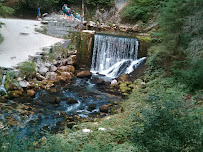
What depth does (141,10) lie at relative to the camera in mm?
22578

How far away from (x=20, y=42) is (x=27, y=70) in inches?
132

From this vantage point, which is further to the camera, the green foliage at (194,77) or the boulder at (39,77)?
the boulder at (39,77)

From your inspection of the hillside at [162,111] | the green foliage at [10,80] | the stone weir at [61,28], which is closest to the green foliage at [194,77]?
the hillside at [162,111]

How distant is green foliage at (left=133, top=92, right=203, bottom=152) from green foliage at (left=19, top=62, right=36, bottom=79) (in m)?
8.15

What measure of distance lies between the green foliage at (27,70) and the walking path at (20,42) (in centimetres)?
45

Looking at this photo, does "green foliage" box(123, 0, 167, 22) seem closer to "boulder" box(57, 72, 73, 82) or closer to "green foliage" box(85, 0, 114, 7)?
"green foliage" box(85, 0, 114, 7)

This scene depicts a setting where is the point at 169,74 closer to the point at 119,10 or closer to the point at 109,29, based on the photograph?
the point at 109,29

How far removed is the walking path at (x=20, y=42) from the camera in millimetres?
10938

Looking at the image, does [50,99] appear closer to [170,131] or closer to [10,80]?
[10,80]

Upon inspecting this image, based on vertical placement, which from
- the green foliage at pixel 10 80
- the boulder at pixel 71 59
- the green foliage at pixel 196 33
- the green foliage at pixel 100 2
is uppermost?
the green foliage at pixel 100 2

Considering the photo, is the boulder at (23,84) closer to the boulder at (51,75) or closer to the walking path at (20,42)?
the walking path at (20,42)

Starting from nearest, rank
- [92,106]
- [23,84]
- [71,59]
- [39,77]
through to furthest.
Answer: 1. [92,106]
2. [23,84]
3. [39,77]
4. [71,59]

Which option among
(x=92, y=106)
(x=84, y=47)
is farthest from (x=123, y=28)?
(x=92, y=106)

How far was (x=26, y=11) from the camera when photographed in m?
20.1
